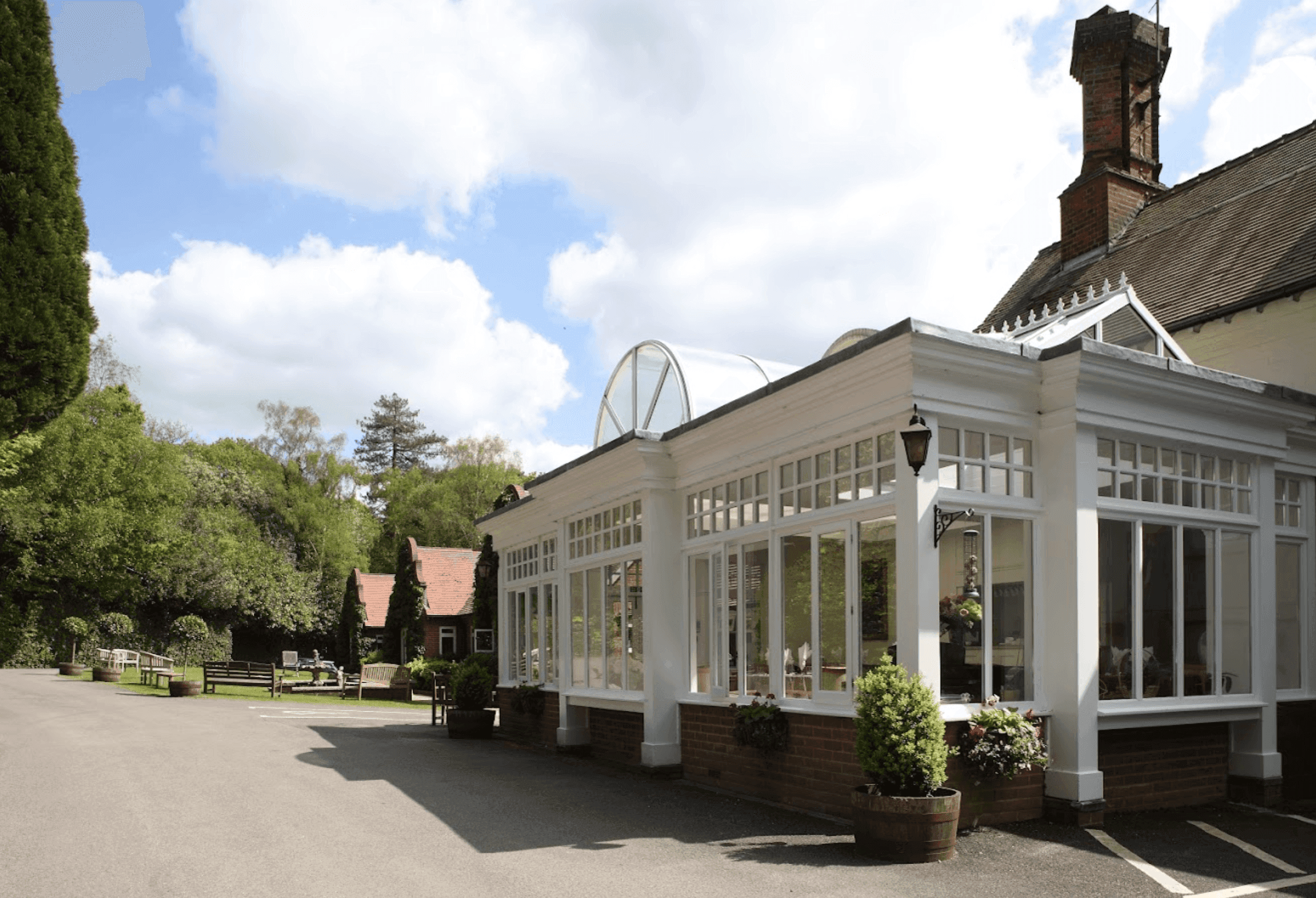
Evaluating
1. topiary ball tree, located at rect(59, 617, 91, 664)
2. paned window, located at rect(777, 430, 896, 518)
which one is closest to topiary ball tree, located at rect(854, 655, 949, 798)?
paned window, located at rect(777, 430, 896, 518)

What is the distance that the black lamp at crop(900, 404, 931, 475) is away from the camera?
7723 mm

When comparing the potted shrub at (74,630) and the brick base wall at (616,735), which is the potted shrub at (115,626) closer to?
the potted shrub at (74,630)

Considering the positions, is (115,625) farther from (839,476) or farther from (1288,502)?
(1288,502)

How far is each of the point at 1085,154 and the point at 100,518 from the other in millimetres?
32501

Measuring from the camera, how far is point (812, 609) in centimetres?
932

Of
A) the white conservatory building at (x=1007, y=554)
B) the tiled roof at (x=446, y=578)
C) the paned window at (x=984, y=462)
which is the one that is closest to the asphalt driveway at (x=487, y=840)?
the white conservatory building at (x=1007, y=554)

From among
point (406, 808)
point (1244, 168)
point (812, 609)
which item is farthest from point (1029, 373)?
point (1244, 168)

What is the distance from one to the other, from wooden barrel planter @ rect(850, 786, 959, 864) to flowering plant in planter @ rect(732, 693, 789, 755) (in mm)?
2106

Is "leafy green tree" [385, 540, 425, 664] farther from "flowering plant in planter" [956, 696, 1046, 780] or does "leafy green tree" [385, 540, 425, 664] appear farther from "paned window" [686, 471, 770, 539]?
"flowering plant in planter" [956, 696, 1046, 780]

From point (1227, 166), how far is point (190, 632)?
35.7 m

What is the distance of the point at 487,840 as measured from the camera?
A: 796 cm

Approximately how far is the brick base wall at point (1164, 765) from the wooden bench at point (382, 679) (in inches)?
906

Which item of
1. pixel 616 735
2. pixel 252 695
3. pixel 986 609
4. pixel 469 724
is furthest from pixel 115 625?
pixel 986 609

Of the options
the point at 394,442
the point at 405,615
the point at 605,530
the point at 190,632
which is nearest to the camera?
the point at 605,530
